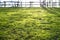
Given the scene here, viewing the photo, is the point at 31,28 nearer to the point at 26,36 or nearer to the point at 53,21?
the point at 26,36

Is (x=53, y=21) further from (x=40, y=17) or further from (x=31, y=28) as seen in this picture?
(x=31, y=28)

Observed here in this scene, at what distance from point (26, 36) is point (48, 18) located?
4507 millimetres

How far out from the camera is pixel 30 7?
868 inches

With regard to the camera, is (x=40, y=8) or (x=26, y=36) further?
(x=40, y=8)

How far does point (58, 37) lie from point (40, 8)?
8205 millimetres

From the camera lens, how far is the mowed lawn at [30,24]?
535 inches

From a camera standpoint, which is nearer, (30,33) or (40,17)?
(30,33)

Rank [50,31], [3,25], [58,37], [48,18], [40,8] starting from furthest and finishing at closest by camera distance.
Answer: [40,8] → [48,18] → [3,25] → [50,31] → [58,37]

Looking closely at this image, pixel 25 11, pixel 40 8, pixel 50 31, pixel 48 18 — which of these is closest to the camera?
pixel 50 31

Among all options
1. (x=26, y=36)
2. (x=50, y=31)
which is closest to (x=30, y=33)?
(x=26, y=36)

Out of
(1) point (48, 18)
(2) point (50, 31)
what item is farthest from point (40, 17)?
(2) point (50, 31)

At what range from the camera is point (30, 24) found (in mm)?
15805

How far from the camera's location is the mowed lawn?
13577 mm

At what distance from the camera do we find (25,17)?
17875mm
